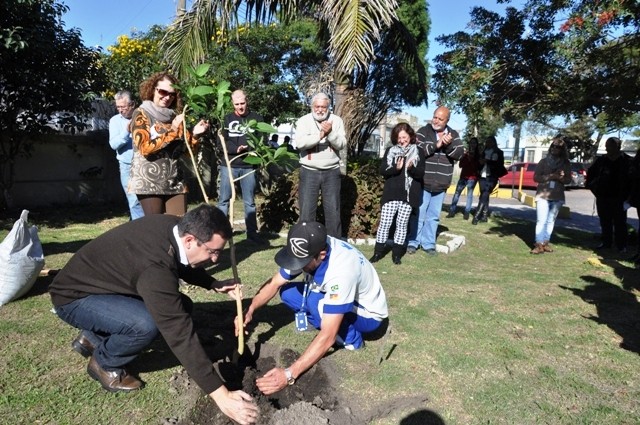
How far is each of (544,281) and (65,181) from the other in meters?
8.44

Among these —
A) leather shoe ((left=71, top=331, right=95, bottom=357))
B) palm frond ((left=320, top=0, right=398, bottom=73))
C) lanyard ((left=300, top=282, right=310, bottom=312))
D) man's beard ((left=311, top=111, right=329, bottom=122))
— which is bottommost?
leather shoe ((left=71, top=331, right=95, bottom=357))

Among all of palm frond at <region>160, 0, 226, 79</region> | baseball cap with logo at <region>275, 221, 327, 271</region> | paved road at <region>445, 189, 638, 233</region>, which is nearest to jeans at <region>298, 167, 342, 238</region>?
baseball cap with logo at <region>275, 221, 327, 271</region>

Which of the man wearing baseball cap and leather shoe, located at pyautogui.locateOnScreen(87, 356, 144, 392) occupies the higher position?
the man wearing baseball cap

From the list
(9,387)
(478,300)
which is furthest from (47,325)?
(478,300)

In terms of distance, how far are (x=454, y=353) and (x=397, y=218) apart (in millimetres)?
2428

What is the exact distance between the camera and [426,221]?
20.2ft

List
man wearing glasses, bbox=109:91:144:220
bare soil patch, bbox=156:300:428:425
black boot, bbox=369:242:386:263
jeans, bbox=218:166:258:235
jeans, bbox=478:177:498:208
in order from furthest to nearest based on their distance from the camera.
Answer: jeans, bbox=478:177:498:208 < jeans, bbox=218:166:258:235 < black boot, bbox=369:242:386:263 < man wearing glasses, bbox=109:91:144:220 < bare soil patch, bbox=156:300:428:425

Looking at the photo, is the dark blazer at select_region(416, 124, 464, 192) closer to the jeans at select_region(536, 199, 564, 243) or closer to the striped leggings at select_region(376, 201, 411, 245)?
the striped leggings at select_region(376, 201, 411, 245)

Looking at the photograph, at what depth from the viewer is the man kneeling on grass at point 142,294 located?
7.31ft

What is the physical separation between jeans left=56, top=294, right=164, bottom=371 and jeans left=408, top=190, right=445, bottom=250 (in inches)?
160

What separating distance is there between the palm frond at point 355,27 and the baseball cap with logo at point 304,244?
396cm

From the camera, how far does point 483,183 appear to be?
30.9ft

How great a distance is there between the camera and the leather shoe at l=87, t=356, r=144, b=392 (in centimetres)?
266

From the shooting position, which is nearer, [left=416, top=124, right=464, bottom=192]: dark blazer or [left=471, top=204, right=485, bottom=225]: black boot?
[left=416, top=124, right=464, bottom=192]: dark blazer
